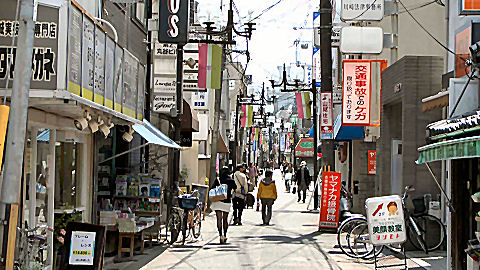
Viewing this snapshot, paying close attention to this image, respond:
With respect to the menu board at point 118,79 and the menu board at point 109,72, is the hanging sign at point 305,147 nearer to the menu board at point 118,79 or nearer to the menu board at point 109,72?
the menu board at point 118,79

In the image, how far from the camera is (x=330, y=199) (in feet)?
69.1

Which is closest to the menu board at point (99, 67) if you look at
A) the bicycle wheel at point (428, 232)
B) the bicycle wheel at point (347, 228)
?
the bicycle wheel at point (347, 228)

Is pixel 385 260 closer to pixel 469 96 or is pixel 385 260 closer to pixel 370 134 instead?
pixel 469 96

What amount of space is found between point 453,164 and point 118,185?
860cm

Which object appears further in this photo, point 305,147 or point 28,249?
point 305,147

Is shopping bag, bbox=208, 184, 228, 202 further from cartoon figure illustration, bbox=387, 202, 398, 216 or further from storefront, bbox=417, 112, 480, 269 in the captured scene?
storefront, bbox=417, 112, 480, 269

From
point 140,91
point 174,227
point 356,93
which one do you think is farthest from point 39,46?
point 356,93

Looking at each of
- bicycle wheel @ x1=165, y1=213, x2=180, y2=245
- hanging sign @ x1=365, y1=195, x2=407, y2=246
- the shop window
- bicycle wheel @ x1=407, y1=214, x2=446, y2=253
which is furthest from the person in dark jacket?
hanging sign @ x1=365, y1=195, x2=407, y2=246

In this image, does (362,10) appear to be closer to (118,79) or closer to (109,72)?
(118,79)

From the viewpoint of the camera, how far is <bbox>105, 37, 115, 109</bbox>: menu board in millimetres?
11595

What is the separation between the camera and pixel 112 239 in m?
15.5

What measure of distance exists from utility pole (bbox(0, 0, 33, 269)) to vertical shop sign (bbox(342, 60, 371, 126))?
49.1ft

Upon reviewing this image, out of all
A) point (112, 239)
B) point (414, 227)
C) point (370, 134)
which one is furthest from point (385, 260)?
point (370, 134)

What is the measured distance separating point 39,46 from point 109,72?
301cm
